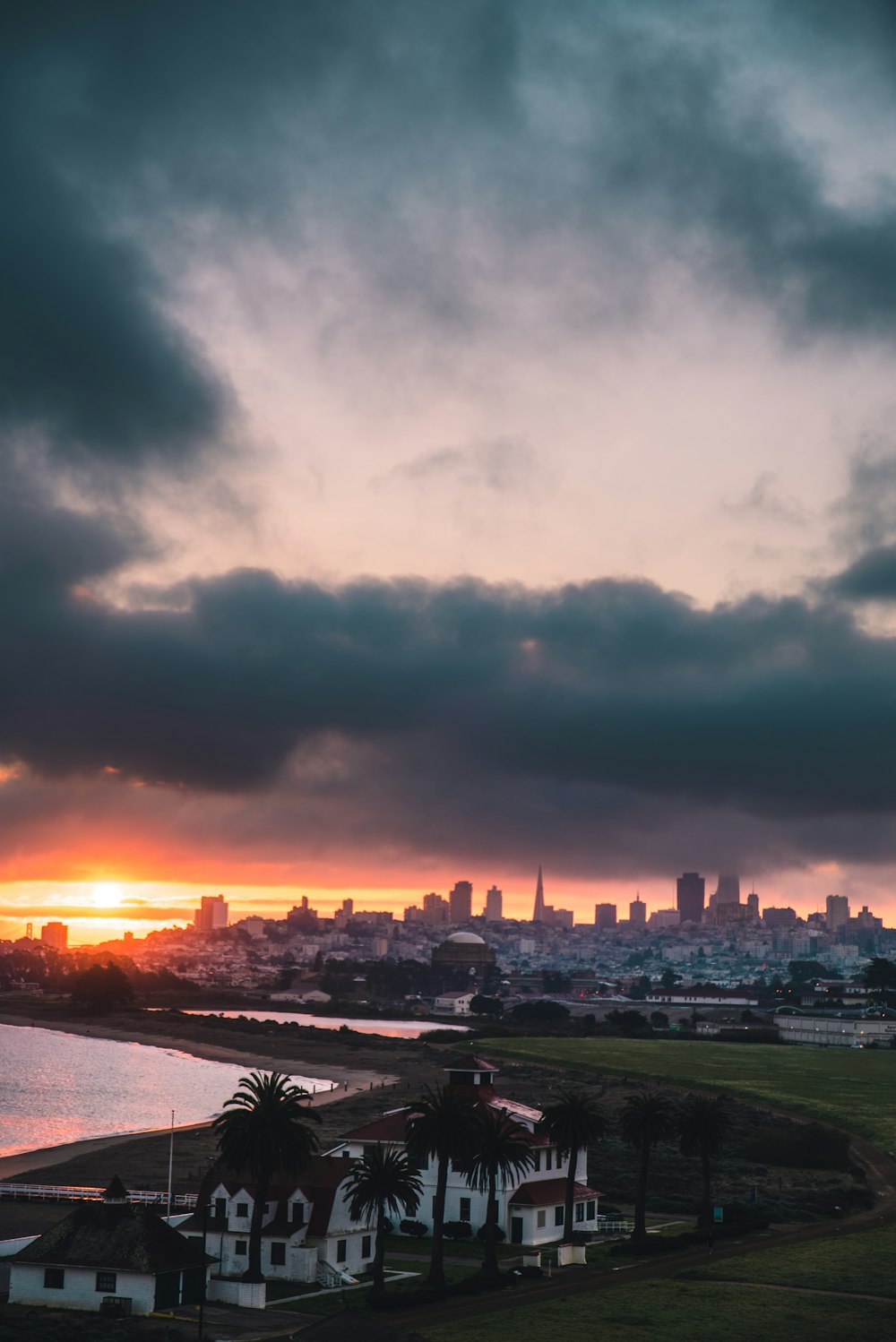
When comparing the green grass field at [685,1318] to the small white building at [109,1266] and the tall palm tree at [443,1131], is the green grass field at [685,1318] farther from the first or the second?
the small white building at [109,1266]

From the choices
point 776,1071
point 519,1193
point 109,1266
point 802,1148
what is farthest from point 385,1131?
point 776,1071

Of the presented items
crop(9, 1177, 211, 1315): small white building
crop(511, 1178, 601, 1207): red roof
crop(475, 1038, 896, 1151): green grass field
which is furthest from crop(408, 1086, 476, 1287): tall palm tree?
crop(475, 1038, 896, 1151): green grass field

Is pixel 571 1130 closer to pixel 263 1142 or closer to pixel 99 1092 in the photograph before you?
pixel 263 1142

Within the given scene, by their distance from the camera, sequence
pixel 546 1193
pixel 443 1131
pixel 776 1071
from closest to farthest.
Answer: pixel 443 1131
pixel 546 1193
pixel 776 1071

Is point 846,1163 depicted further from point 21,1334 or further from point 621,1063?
point 621,1063

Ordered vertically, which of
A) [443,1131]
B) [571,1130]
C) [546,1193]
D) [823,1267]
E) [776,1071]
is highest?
[443,1131]

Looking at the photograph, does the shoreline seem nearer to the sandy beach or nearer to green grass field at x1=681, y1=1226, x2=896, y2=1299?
the sandy beach

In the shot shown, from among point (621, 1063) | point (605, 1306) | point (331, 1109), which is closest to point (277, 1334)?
point (605, 1306)

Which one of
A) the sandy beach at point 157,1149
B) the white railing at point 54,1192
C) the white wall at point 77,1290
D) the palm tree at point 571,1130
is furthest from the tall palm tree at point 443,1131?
the sandy beach at point 157,1149
